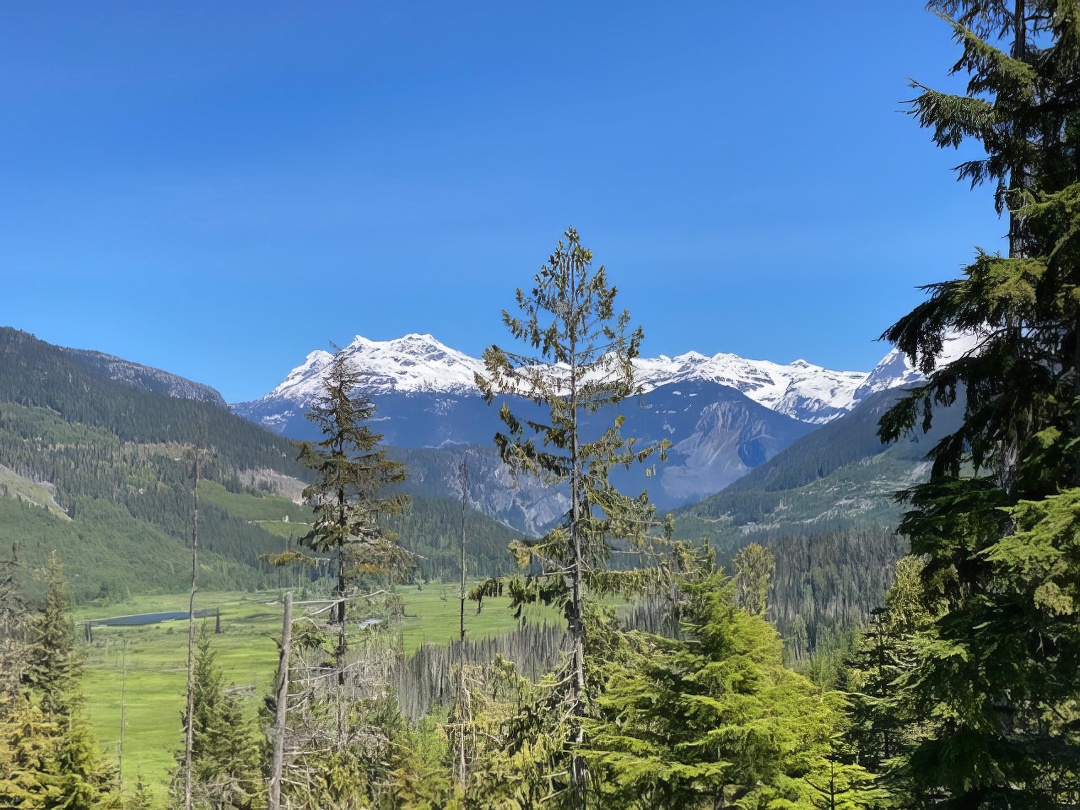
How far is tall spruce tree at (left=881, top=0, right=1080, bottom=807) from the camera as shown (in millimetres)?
9547

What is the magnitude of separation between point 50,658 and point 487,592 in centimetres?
5695

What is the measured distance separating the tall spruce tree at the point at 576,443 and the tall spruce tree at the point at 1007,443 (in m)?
9.83

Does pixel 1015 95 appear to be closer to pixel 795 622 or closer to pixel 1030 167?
pixel 1030 167

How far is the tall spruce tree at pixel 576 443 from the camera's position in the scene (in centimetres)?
2256

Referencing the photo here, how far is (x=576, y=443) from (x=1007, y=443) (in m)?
12.5

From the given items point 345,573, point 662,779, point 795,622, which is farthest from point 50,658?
point 795,622

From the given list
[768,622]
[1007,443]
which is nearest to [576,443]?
[768,622]

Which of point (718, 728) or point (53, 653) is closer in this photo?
point (718, 728)

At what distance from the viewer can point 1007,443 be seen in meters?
12.3

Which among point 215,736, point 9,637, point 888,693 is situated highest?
point 888,693

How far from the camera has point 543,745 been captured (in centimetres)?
2152

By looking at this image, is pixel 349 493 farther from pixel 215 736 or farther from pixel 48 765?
pixel 215 736

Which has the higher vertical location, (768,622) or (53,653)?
(768,622)

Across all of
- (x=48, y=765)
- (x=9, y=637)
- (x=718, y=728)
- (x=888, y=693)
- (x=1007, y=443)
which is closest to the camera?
(x=1007, y=443)
